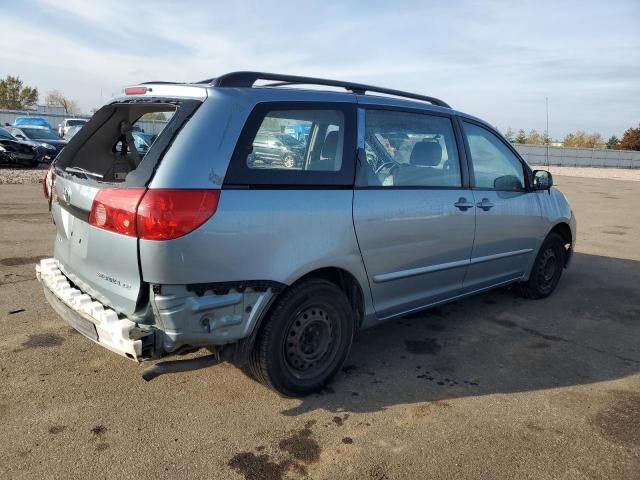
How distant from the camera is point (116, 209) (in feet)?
8.86

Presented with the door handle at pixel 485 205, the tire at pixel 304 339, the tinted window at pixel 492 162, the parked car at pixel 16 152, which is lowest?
the tire at pixel 304 339

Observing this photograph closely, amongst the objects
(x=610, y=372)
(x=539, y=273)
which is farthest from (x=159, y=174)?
(x=539, y=273)

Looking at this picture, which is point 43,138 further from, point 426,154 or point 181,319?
point 181,319

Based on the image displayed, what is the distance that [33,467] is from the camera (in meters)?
2.51

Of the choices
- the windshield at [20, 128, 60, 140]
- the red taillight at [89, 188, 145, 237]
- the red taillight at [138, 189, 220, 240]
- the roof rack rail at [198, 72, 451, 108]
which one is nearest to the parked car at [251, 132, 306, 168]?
the roof rack rail at [198, 72, 451, 108]

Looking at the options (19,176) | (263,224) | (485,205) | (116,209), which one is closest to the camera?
(116,209)

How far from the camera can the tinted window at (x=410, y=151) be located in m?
3.57

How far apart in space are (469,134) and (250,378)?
267 cm

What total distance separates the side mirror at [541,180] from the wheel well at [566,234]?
1.86 feet

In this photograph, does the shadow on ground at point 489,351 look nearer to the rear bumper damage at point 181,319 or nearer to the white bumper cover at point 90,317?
the rear bumper damage at point 181,319

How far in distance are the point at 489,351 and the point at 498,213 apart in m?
1.20

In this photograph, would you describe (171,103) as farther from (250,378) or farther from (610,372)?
(610,372)

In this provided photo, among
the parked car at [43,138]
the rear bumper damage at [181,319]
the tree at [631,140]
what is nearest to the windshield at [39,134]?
the parked car at [43,138]

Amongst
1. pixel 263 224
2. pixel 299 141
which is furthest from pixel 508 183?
pixel 263 224
